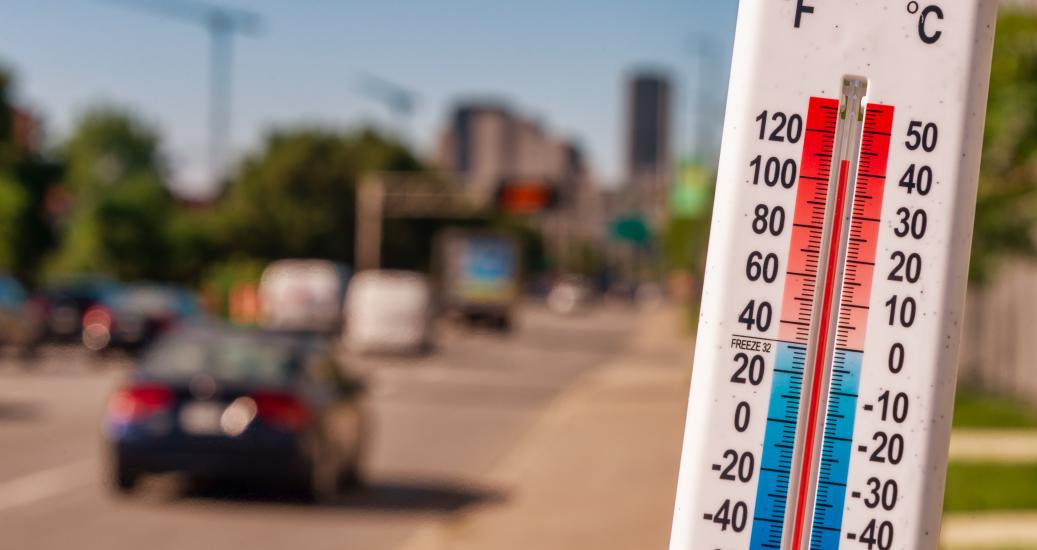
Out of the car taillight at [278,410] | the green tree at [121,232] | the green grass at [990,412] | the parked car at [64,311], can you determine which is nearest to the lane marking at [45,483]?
the car taillight at [278,410]

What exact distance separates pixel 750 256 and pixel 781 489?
354mm

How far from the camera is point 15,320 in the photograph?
32906 mm

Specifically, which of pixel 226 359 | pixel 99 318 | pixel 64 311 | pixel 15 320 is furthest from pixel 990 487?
pixel 64 311

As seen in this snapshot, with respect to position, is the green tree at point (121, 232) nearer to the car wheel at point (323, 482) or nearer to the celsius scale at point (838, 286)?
the car wheel at point (323, 482)

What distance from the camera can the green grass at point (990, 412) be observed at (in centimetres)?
2173

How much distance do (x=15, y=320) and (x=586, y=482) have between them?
20102 mm

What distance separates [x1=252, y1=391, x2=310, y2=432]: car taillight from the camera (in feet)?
43.3

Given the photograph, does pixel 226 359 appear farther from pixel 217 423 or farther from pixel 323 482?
pixel 323 482

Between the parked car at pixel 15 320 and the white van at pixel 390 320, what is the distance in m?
8.70

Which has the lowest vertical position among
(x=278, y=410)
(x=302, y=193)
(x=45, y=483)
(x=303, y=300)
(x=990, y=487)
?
(x=303, y=300)

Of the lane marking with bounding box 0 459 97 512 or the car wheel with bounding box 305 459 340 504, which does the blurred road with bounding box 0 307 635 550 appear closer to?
the lane marking with bounding box 0 459 97 512

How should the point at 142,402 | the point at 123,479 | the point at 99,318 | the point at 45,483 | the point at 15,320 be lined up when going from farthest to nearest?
the point at 99,318, the point at 15,320, the point at 45,483, the point at 123,479, the point at 142,402

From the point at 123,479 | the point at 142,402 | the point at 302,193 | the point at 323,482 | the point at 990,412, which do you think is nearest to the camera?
the point at 142,402

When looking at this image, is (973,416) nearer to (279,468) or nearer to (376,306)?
(279,468)
